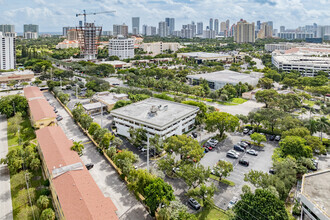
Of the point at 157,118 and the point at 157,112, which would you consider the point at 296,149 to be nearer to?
the point at 157,118

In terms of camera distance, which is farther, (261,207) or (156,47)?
(156,47)

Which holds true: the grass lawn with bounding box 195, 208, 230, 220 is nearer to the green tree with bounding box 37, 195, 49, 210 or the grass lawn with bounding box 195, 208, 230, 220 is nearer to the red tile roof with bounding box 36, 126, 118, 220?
the red tile roof with bounding box 36, 126, 118, 220

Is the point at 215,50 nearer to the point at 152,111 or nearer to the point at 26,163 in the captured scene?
the point at 152,111

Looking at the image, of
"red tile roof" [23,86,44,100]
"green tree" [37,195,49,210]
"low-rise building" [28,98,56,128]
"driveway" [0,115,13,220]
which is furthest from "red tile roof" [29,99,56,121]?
"green tree" [37,195,49,210]

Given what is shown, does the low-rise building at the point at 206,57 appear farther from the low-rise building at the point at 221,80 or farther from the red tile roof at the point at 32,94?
the red tile roof at the point at 32,94

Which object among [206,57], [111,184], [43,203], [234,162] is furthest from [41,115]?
[206,57]
